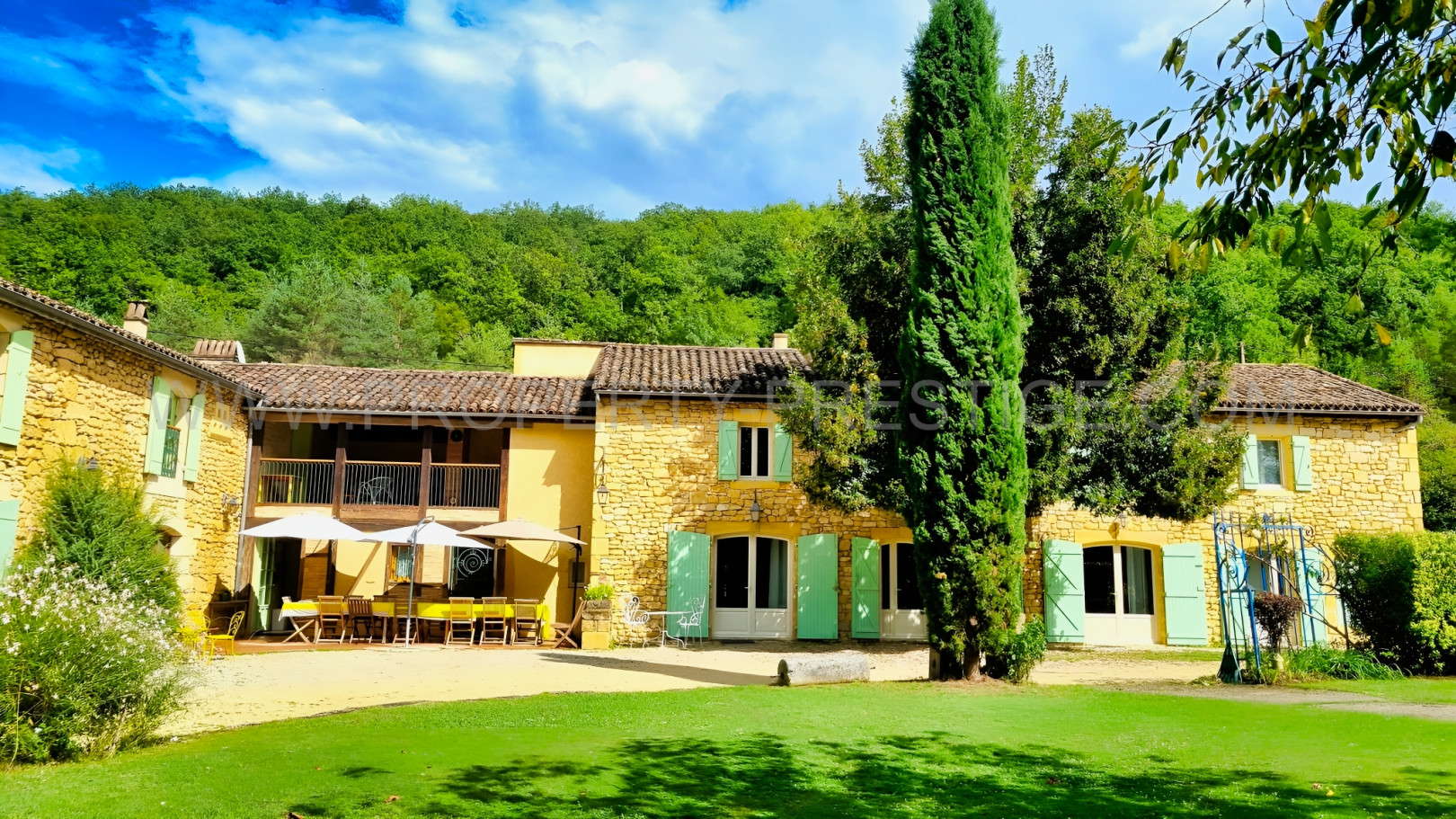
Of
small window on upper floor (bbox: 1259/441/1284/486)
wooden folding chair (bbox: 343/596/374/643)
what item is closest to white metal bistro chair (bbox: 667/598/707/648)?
wooden folding chair (bbox: 343/596/374/643)

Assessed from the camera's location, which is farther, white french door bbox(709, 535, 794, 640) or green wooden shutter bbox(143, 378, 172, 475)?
white french door bbox(709, 535, 794, 640)

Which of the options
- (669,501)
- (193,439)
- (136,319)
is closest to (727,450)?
(669,501)

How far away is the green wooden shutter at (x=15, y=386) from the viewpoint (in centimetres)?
1008

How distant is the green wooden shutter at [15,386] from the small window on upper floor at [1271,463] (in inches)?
725

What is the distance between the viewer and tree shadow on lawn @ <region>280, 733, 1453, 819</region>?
4.65 m

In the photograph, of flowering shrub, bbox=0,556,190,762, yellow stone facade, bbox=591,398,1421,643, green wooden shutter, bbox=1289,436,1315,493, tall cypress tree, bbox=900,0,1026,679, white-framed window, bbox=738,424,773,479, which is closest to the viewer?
flowering shrub, bbox=0,556,190,762

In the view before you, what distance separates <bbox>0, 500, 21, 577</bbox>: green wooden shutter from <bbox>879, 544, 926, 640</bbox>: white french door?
39.8 feet

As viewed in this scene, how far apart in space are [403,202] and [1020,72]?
131ft

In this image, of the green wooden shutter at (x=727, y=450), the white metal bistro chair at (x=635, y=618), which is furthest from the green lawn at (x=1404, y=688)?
the white metal bistro chair at (x=635, y=618)

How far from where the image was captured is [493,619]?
585 inches

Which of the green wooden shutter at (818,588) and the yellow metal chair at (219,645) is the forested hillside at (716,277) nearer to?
the green wooden shutter at (818,588)

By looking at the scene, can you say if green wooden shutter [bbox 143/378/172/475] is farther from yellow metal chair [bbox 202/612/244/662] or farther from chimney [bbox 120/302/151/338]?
chimney [bbox 120/302/151/338]

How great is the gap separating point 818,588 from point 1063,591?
4.17m

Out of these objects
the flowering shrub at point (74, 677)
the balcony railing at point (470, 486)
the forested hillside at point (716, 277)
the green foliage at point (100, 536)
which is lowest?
the flowering shrub at point (74, 677)
